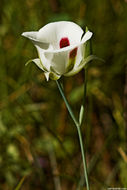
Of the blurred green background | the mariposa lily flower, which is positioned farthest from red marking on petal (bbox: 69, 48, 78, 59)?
the blurred green background

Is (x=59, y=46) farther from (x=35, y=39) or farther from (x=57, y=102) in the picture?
(x=57, y=102)

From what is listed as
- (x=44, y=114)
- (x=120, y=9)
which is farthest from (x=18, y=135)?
(x=120, y=9)

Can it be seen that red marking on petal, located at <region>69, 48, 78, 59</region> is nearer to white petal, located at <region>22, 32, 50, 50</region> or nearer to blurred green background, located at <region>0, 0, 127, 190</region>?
white petal, located at <region>22, 32, 50, 50</region>

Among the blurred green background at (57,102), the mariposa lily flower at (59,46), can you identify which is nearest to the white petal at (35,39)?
the mariposa lily flower at (59,46)

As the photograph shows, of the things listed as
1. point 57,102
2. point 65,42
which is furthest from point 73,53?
point 57,102

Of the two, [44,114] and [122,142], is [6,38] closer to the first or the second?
[44,114]

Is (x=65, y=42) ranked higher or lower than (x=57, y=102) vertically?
higher
